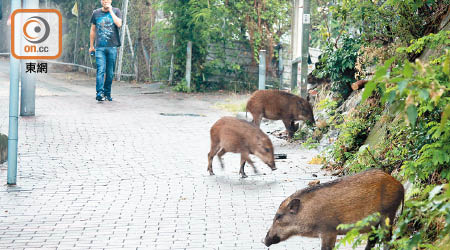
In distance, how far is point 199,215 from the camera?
Answer: 9.07 metres

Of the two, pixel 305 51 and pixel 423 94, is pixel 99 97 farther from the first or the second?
pixel 423 94

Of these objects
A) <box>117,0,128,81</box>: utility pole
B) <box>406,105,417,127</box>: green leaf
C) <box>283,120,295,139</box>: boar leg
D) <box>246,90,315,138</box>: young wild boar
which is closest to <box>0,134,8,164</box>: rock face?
<box>246,90,315,138</box>: young wild boar

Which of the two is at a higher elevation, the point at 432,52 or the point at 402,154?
the point at 432,52

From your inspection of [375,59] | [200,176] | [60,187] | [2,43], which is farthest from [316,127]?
[2,43]

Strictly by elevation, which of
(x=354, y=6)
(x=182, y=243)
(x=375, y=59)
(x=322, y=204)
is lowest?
(x=182, y=243)

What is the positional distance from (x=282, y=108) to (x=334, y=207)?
7540 millimetres

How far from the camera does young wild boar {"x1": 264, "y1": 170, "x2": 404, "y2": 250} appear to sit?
6988 millimetres

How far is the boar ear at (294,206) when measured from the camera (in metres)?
7.02

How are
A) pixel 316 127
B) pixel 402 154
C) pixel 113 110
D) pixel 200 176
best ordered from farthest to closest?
pixel 113 110 → pixel 316 127 → pixel 200 176 → pixel 402 154

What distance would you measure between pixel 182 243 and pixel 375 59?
5.69 metres

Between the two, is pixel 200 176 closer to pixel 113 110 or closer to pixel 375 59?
pixel 375 59

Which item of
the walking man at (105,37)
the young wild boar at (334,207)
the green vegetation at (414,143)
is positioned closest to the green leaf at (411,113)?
the green vegetation at (414,143)

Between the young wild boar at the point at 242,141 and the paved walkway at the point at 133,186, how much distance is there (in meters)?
0.33

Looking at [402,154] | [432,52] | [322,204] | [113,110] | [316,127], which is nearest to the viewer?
[322,204]
